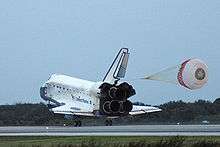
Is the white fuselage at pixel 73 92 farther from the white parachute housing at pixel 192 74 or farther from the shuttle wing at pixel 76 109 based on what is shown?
the white parachute housing at pixel 192 74

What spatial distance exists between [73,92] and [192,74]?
37.4 m

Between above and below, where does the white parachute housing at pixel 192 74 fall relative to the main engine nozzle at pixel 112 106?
above

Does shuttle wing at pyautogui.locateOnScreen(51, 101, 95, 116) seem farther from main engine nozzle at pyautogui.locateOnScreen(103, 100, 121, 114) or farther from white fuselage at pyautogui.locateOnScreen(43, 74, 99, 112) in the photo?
main engine nozzle at pyautogui.locateOnScreen(103, 100, 121, 114)

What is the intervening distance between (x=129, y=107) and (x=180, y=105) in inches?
842

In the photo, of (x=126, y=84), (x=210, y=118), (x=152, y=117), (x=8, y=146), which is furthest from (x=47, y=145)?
(x=152, y=117)

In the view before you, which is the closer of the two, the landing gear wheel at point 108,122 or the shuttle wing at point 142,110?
the landing gear wheel at point 108,122

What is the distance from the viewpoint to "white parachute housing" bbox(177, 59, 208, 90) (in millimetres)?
32844

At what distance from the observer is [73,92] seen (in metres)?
69.2

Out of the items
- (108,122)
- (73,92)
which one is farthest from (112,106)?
(73,92)

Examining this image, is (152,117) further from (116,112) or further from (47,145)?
(47,145)

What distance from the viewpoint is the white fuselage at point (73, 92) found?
6694 cm

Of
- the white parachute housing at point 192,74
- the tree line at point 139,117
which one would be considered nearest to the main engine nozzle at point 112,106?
the tree line at point 139,117

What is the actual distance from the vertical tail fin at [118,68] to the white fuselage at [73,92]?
6.76 ft

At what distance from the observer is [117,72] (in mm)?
65312
